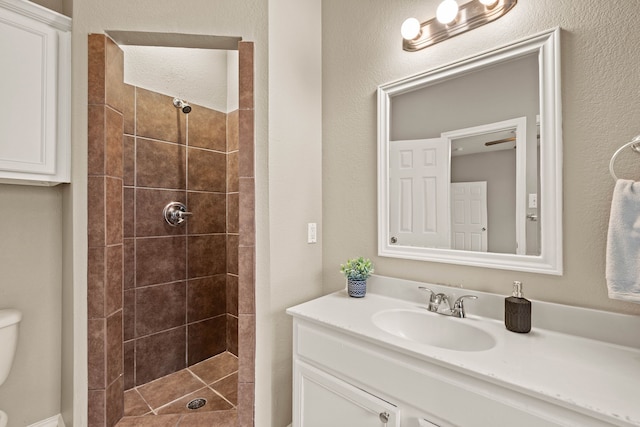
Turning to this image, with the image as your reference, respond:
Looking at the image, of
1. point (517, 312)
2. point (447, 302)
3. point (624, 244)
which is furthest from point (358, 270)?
point (624, 244)

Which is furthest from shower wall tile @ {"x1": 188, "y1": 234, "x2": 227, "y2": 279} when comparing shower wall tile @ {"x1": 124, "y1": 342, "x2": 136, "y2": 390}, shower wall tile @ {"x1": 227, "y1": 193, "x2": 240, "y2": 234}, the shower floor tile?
the shower floor tile

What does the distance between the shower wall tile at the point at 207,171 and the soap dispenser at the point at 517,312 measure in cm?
211

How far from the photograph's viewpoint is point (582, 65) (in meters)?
1.03

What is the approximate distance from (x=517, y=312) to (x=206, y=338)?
2.20 meters

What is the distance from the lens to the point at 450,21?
1281 millimetres

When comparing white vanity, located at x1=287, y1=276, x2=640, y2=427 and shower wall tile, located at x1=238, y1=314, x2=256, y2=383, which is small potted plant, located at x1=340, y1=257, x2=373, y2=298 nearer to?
white vanity, located at x1=287, y1=276, x2=640, y2=427

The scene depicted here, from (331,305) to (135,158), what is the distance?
5.35ft

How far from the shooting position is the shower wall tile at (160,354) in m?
2.02

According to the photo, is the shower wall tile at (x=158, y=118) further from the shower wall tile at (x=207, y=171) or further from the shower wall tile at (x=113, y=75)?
the shower wall tile at (x=113, y=75)

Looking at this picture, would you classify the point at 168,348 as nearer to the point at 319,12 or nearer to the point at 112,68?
the point at 112,68

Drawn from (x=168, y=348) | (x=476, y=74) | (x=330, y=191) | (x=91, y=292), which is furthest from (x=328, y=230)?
(x=168, y=348)

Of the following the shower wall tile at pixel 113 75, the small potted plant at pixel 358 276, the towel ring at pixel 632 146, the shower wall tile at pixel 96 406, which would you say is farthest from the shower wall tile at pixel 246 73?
the shower wall tile at pixel 96 406

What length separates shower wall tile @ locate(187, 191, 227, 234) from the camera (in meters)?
2.28

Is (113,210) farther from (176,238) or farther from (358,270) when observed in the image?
(358,270)
